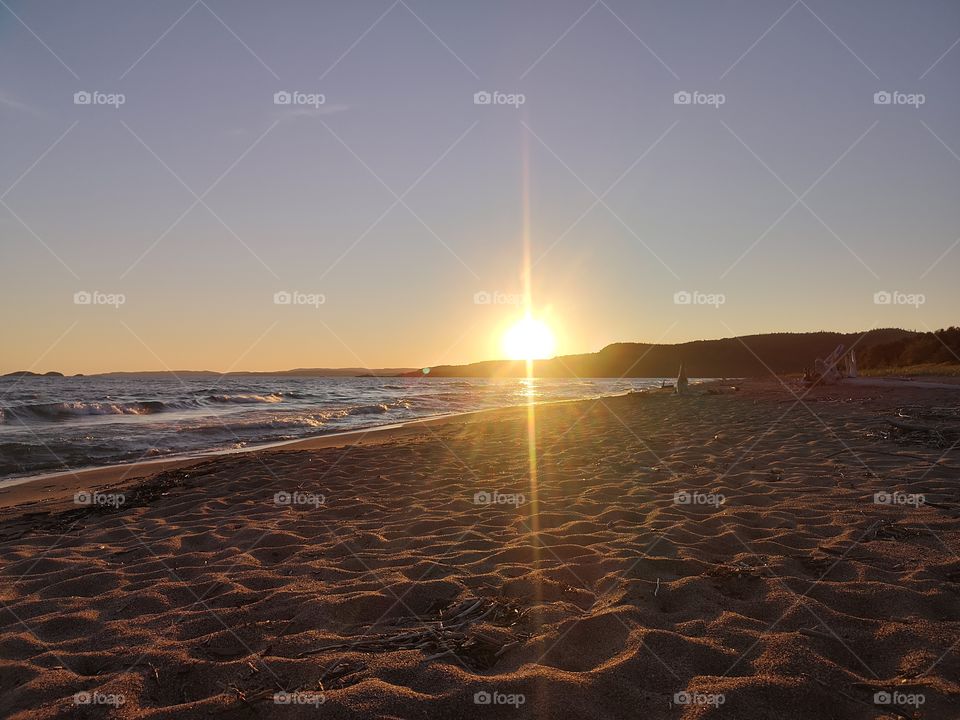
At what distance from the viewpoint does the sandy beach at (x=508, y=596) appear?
260 centimetres

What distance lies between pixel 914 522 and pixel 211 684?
5.61 m

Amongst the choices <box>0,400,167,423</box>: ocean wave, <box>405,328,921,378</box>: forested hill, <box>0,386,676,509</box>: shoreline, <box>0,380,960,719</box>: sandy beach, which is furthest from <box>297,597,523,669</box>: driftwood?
<box>405,328,921,378</box>: forested hill

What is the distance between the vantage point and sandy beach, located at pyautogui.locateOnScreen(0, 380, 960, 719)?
2.60 metres

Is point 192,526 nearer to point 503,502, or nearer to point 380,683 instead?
point 503,502

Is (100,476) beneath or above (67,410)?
beneath

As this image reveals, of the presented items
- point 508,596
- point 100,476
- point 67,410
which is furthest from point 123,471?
point 67,410

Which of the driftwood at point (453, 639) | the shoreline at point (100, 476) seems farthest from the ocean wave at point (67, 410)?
the driftwood at point (453, 639)

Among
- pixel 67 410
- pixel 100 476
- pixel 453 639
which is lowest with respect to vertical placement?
pixel 453 639

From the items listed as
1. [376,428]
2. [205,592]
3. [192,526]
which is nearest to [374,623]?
[205,592]

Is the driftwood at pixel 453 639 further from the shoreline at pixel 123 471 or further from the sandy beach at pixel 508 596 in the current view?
the shoreline at pixel 123 471

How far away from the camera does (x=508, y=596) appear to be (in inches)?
145

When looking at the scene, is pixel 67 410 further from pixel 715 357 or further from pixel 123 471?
pixel 715 357

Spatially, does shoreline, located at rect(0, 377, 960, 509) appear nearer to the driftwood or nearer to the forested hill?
the driftwood

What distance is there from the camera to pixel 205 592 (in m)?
3.96
